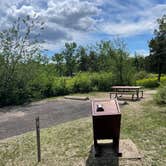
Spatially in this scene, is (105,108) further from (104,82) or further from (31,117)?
(104,82)

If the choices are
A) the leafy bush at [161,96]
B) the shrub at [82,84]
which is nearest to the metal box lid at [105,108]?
the leafy bush at [161,96]

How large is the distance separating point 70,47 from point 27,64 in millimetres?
29184

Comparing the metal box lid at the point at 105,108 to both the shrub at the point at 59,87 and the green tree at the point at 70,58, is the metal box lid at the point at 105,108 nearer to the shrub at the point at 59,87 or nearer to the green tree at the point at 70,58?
the shrub at the point at 59,87

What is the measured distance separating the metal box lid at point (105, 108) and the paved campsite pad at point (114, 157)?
0.82 meters

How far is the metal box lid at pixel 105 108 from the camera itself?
4.52 m

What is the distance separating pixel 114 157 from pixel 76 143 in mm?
1200

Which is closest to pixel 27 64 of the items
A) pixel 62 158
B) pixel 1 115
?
pixel 1 115

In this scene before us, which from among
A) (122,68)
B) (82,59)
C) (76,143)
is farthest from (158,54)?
(76,143)

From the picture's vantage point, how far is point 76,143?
220 inches

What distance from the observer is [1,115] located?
9375mm

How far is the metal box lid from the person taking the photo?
4.52 meters

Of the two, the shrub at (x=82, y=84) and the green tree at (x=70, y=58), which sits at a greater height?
the green tree at (x=70, y=58)

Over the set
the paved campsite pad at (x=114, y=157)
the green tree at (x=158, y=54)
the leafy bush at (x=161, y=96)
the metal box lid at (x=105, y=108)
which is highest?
the green tree at (x=158, y=54)

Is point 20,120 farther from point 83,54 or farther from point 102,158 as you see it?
point 83,54
